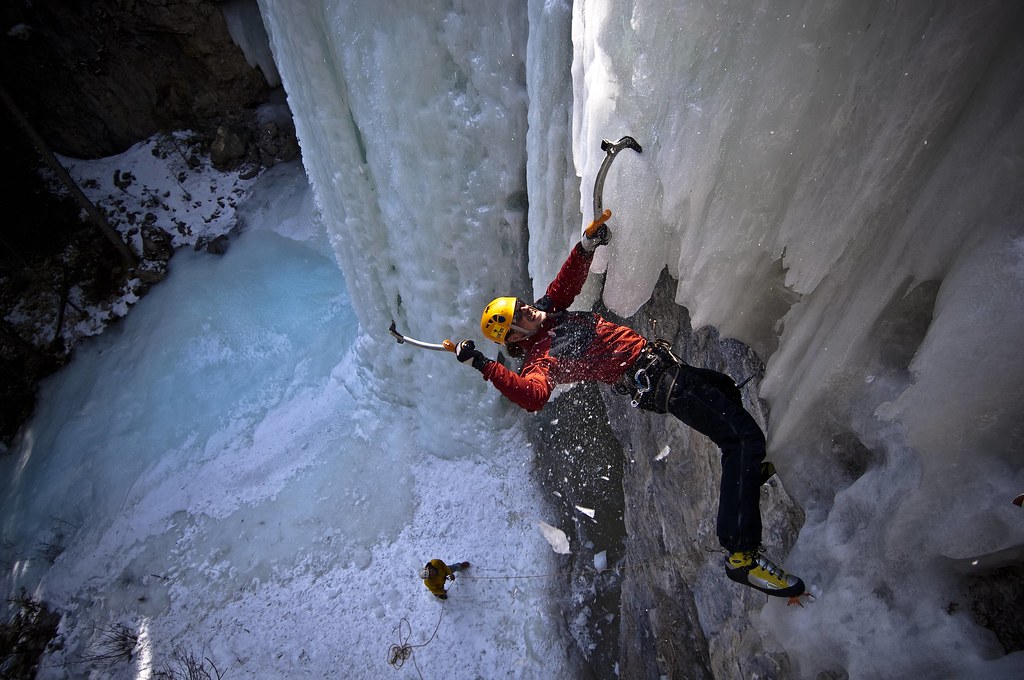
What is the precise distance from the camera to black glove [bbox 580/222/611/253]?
8.13 feet

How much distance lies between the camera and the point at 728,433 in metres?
2.16

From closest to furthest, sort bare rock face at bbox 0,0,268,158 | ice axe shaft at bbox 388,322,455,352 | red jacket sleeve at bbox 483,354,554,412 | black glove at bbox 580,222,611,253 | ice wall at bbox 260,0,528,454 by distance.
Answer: red jacket sleeve at bbox 483,354,554,412 < black glove at bbox 580,222,611,253 < ice axe shaft at bbox 388,322,455,352 < ice wall at bbox 260,0,528,454 < bare rock face at bbox 0,0,268,158

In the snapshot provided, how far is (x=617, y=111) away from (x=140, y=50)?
8.70 m

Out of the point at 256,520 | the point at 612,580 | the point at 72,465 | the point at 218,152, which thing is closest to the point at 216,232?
the point at 218,152

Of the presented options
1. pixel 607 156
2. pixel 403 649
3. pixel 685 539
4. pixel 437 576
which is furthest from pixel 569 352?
pixel 403 649

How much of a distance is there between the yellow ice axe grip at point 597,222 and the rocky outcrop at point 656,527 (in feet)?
2.46

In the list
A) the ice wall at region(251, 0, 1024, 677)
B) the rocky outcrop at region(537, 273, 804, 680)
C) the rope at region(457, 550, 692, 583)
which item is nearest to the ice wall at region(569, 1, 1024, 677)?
the ice wall at region(251, 0, 1024, 677)

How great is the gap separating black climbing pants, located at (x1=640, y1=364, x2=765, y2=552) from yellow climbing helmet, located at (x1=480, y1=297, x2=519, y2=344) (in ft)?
2.70

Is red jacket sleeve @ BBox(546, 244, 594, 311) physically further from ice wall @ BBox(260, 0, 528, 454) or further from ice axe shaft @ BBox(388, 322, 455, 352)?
ice wall @ BBox(260, 0, 528, 454)

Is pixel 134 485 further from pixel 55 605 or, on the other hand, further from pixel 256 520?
pixel 256 520

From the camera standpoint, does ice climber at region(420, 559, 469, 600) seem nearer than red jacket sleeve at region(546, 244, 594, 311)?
No

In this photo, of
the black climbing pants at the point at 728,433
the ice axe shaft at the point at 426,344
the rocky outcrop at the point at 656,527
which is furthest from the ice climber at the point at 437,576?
the black climbing pants at the point at 728,433

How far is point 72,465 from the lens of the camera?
607cm

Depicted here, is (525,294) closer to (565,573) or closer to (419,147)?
(419,147)
